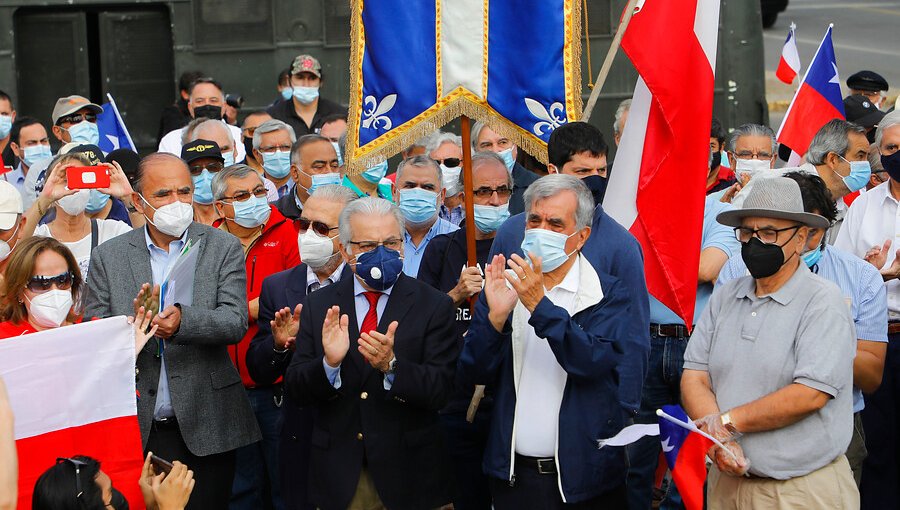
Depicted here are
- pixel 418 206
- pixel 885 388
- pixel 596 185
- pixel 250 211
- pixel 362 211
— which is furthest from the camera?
pixel 250 211

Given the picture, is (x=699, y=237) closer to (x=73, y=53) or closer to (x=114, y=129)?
(x=114, y=129)

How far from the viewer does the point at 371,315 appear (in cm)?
596

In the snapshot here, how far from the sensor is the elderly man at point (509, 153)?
7.80 metres

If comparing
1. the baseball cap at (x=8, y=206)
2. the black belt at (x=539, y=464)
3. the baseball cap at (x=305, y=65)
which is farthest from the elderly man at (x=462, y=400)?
the baseball cap at (x=305, y=65)

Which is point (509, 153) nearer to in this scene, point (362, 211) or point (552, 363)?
point (362, 211)

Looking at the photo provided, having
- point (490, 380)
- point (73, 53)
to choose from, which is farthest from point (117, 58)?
point (490, 380)

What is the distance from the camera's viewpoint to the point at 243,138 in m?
11.3

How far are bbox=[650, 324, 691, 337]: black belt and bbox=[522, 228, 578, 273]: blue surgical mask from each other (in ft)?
5.71

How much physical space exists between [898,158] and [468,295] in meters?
2.70

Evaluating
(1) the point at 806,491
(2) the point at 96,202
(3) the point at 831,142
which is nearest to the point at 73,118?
(2) the point at 96,202

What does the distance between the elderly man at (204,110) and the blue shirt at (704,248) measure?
4.10 m

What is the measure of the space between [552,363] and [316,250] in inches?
71.7

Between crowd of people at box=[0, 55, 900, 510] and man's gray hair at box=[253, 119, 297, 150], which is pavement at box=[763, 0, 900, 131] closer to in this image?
man's gray hair at box=[253, 119, 297, 150]

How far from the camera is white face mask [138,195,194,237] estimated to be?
21.1ft
